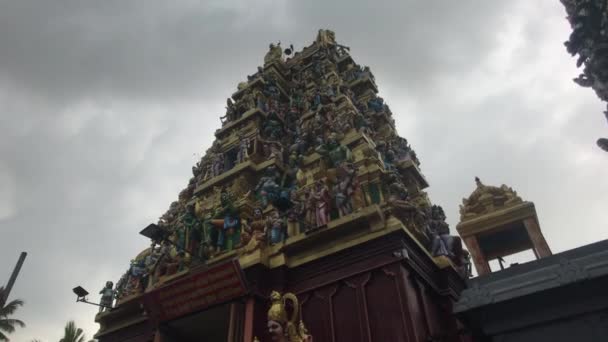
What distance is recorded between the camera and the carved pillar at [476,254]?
16452 millimetres

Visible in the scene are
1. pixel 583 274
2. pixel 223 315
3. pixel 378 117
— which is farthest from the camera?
pixel 378 117

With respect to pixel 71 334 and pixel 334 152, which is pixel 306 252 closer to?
pixel 334 152

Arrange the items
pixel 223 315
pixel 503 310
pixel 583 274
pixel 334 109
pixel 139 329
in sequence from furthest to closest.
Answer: pixel 334 109, pixel 139 329, pixel 223 315, pixel 503 310, pixel 583 274

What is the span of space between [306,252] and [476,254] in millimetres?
8497

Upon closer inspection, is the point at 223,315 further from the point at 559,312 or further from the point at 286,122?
the point at 286,122

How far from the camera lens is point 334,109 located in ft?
61.2

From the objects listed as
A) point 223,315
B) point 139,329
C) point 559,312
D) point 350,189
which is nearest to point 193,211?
point 139,329

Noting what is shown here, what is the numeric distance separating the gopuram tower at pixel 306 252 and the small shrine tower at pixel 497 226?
217 cm

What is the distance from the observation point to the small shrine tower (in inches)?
634

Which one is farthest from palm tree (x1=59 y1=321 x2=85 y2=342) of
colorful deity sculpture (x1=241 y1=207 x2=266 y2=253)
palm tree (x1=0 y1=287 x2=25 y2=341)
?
colorful deity sculpture (x1=241 y1=207 x2=266 y2=253)

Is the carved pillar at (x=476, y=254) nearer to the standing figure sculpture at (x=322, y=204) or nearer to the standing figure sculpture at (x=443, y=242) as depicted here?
the standing figure sculpture at (x=443, y=242)

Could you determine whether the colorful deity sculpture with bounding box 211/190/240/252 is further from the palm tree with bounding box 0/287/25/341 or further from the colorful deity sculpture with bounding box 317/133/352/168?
the palm tree with bounding box 0/287/25/341

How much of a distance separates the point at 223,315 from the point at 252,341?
7.35 feet

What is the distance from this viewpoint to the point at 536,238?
15820 millimetres
